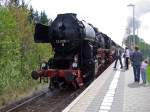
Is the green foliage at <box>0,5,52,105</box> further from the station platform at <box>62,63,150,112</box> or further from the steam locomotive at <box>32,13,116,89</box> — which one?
the station platform at <box>62,63,150,112</box>

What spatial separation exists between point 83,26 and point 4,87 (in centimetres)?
504

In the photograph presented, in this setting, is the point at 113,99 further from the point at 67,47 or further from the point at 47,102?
the point at 67,47

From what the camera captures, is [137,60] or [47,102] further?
[137,60]

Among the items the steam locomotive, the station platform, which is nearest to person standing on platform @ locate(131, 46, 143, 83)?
the station platform

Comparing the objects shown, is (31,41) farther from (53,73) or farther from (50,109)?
(50,109)

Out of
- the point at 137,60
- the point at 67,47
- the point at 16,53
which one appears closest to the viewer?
the point at 137,60

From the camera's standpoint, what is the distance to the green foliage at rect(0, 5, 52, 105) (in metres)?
21.6

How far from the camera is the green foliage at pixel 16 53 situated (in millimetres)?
21641

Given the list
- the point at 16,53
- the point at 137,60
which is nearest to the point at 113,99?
the point at 137,60

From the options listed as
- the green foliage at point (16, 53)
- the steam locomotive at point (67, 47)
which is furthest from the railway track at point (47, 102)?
the green foliage at point (16, 53)

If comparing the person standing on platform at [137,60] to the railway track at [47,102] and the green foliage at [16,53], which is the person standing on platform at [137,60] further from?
the green foliage at [16,53]

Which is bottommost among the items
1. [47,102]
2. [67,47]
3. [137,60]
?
[47,102]

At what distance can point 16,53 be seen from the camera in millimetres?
24453

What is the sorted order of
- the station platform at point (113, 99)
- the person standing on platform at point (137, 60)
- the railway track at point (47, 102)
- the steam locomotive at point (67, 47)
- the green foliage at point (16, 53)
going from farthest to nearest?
the green foliage at point (16, 53) → the person standing on platform at point (137, 60) → the steam locomotive at point (67, 47) → the railway track at point (47, 102) → the station platform at point (113, 99)
